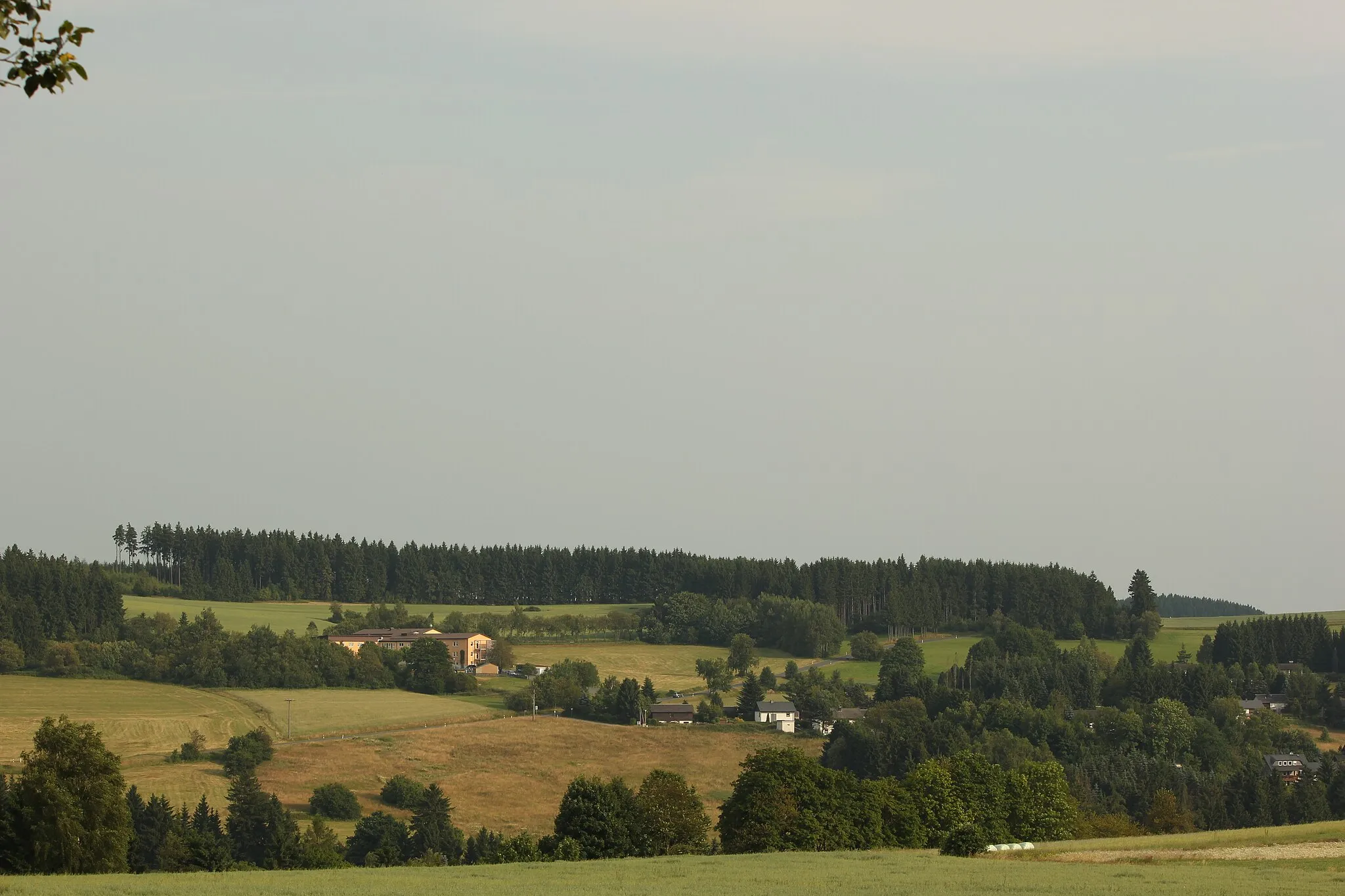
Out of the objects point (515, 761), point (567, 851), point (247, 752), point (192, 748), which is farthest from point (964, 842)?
point (192, 748)

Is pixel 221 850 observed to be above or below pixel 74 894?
below

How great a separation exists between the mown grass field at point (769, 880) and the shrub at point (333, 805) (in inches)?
2913

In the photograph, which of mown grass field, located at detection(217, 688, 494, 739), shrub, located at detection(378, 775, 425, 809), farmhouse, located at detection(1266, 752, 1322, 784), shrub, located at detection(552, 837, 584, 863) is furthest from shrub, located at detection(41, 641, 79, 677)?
farmhouse, located at detection(1266, 752, 1322, 784)

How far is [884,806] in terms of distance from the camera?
9819cm

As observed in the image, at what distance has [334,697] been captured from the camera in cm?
19438

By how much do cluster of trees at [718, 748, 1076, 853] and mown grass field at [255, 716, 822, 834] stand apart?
1491 inches

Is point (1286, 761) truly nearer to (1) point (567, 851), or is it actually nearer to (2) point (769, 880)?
(1) point (567, 851)

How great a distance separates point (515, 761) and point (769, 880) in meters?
112

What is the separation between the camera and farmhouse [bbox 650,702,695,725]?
637 feet

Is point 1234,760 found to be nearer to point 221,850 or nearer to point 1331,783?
point 1331,783

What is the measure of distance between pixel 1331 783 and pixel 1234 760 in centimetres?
2418

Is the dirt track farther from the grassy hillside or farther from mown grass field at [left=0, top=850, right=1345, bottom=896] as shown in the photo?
the grassy hillside

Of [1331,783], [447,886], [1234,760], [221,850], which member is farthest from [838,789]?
[1234,760]

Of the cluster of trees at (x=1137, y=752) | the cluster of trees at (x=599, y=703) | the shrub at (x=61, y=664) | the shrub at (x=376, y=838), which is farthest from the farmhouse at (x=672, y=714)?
the shrub at (x=61, y=664)
